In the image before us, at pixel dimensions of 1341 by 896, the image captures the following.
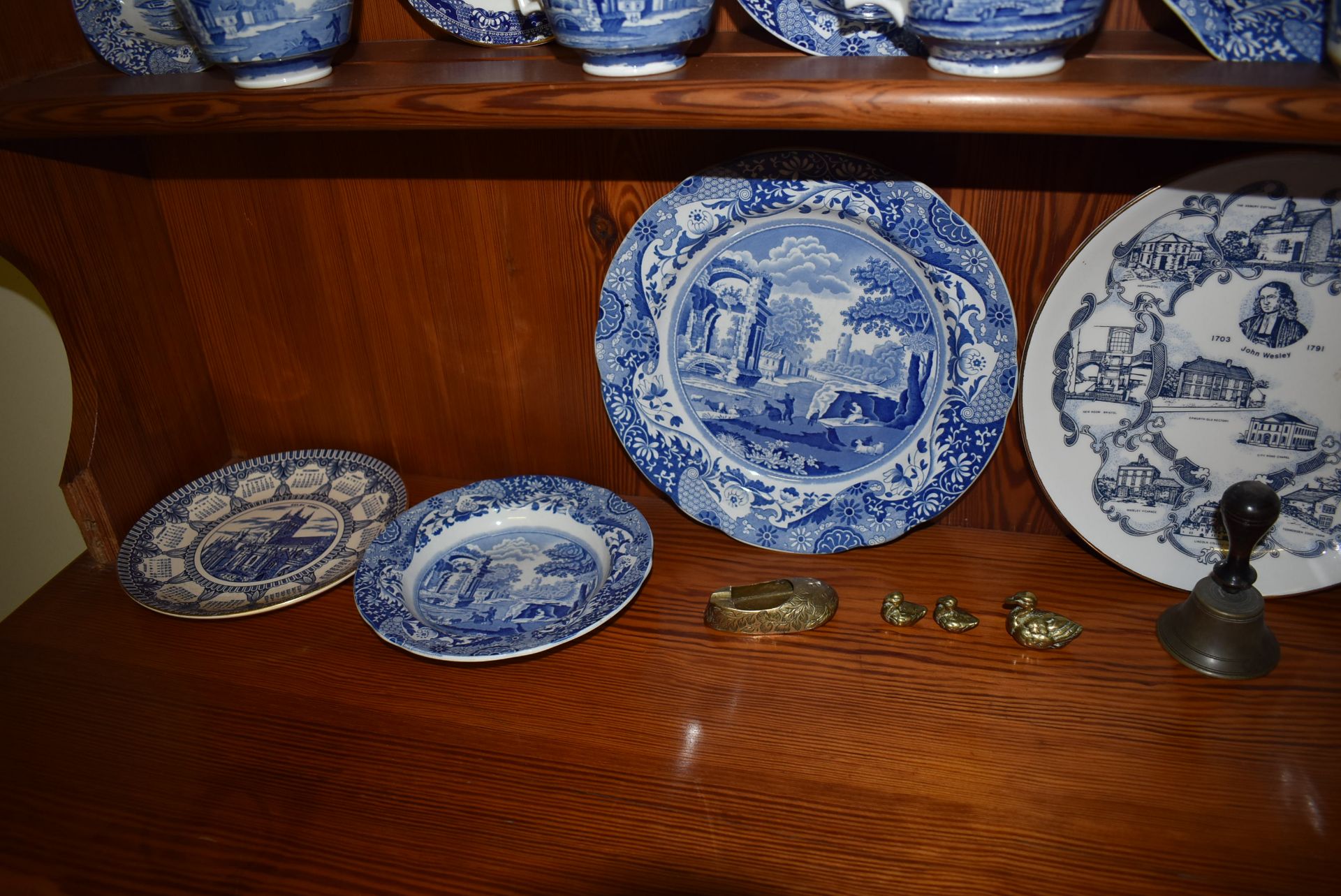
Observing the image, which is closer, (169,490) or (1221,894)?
(1221,894)

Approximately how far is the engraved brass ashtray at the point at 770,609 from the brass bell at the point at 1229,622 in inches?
12.0

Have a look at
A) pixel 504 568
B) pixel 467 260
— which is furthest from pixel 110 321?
pixel 504 568

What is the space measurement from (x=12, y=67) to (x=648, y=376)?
0.63 metres

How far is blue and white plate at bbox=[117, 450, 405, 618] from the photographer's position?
989 millimetres

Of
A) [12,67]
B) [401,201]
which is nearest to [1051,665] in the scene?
[401,201]

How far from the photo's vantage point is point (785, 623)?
35.7 inches

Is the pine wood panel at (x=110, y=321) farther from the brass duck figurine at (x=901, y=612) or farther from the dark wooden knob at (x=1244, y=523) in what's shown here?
the dark wooden knob at (x=1244, y=523)

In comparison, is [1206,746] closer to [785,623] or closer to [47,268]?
[785,623]

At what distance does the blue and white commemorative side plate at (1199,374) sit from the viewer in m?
0.80

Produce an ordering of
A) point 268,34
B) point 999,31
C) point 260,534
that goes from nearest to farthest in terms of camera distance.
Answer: point 999,31
point 268,34
point 260,534

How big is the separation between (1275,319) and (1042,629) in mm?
327

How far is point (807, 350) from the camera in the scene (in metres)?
0.95

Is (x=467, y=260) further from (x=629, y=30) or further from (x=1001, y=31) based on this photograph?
(x=1001, y=31)

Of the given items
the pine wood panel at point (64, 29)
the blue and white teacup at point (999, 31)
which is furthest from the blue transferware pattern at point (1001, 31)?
the pine wood panel at point (64, 29)
